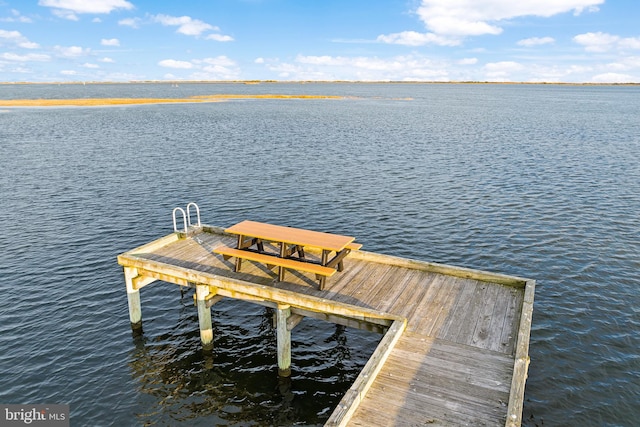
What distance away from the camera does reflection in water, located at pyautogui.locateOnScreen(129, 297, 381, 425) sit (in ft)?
36.2

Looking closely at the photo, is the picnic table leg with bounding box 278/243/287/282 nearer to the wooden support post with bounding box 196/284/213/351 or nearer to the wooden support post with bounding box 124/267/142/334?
the wooden support post with bounding box 196/284/213/351

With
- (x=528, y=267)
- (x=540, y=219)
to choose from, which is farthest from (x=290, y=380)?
(x=540, y=219)

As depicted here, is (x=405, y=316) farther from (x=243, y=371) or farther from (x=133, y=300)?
(x=133, y=300)

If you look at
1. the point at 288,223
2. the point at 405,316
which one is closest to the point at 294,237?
the point at 405,316

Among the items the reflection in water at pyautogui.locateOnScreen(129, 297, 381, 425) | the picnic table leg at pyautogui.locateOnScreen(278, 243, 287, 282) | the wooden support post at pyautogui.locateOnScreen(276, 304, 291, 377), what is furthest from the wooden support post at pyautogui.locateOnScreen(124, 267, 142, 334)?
the wooden support post at pyautogui.locateOnScreen(276, 304, 291, 377)

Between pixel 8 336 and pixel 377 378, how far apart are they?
476 inches

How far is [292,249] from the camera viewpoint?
12945 mm

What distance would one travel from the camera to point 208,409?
11109mm

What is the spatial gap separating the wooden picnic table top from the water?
12.4 feet

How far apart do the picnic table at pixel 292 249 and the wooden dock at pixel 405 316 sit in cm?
52

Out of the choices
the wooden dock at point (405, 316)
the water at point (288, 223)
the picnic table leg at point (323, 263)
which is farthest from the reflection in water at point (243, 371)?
the picnic table leg at point (323, 263)

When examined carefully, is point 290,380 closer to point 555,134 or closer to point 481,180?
point 481,180

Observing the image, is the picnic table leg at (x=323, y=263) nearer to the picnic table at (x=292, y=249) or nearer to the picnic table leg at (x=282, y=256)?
the picnic table at (x=292, y=249)

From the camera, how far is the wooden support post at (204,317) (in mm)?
12500
